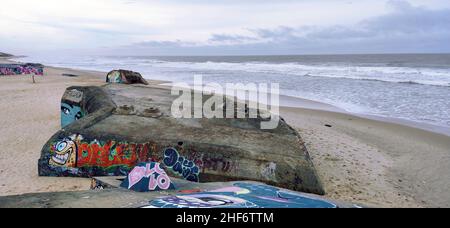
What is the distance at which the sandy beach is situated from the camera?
6.86 metres

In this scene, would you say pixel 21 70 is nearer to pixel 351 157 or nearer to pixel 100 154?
pixel 100 154

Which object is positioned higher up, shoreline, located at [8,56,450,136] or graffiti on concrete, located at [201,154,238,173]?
shoreline, located at [8,56,450,136]

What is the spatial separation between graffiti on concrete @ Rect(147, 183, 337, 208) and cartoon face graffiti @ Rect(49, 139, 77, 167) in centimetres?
358

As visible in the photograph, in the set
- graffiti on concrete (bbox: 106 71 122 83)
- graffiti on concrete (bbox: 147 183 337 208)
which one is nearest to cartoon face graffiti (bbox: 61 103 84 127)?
graffiti on concrete (bbox: 147 183 337 208)

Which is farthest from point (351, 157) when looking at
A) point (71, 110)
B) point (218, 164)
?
point (71, 110)

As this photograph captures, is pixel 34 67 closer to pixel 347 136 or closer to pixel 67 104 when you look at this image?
pixel 67 104

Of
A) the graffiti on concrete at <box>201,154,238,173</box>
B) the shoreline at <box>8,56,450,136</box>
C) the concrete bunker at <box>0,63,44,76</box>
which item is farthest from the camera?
the concrete bunker at <box>0,63,44,76</box>

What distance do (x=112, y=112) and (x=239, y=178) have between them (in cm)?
435

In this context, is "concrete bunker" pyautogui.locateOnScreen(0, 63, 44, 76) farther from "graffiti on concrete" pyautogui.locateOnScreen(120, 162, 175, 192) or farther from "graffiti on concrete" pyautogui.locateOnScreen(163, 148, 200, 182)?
"graffiti on concrete" pyautogui.locateOnScreen(120, 162, 175, 192)

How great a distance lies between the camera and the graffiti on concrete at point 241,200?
4.31 m

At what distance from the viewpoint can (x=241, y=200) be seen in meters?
4.63

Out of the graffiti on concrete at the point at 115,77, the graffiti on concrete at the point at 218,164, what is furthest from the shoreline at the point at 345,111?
the graffiti on concrete at the point at 115,77

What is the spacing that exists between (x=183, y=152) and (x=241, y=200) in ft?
9.44

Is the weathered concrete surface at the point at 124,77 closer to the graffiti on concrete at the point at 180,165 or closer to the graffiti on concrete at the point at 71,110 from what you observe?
the graffiti on concrete at the point at 71,110
